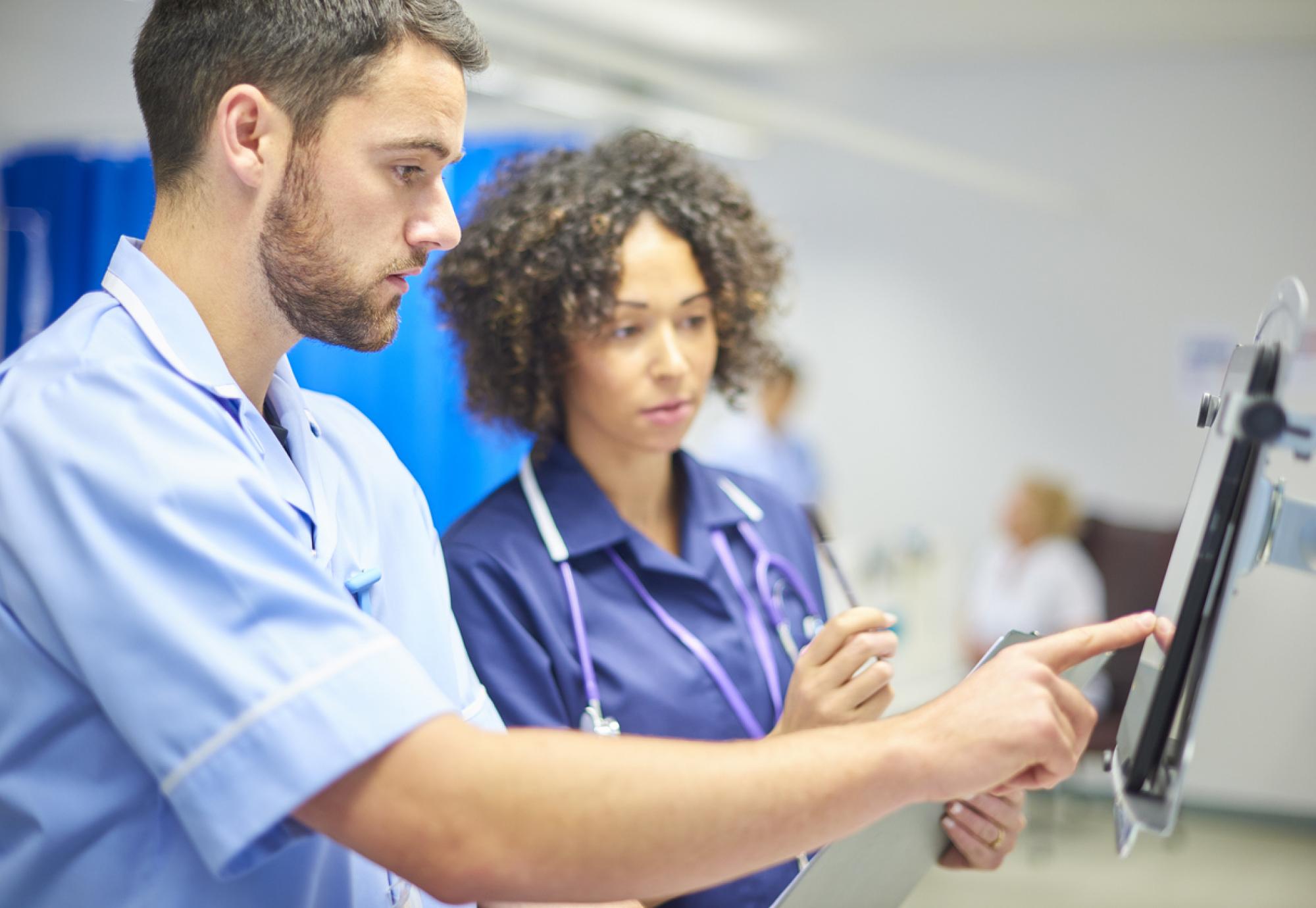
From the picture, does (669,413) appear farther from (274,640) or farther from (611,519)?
(274,640)

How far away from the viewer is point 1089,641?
944 mm

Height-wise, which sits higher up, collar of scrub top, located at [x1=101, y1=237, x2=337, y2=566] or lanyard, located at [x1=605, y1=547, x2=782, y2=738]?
collar of scrub top, located at [x1=101, y1=237, x2=337, y2=566]

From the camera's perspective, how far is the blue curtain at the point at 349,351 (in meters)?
1.96

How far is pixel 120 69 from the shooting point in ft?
4.65

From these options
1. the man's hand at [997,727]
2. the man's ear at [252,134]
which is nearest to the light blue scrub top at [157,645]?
the man's ear at [252,134]

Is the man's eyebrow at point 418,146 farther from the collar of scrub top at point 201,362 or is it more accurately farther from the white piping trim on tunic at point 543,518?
the white piping trim on tunic at point 543,518

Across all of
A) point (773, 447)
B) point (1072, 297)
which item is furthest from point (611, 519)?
point (1072, 297)

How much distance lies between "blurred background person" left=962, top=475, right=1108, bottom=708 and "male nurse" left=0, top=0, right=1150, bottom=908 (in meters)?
4.03

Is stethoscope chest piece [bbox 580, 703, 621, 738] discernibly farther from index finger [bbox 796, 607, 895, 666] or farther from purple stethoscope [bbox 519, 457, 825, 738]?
index finger [bbox 796, 607, 895, 666]

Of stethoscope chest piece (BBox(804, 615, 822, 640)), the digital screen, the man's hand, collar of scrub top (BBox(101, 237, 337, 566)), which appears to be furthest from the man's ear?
stethoscope chest piece (BBox(804, 615, 822, 640))

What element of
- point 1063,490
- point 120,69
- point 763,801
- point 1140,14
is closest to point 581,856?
point 763,801

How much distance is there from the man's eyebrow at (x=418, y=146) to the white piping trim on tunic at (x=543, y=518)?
53 cm

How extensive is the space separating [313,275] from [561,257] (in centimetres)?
58

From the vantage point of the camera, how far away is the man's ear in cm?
88
